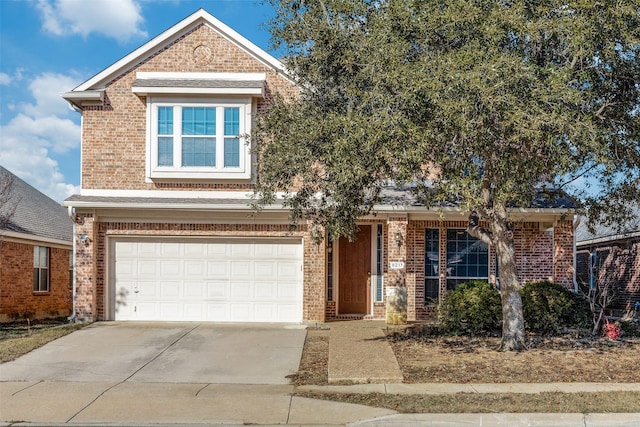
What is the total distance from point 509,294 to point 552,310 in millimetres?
2455

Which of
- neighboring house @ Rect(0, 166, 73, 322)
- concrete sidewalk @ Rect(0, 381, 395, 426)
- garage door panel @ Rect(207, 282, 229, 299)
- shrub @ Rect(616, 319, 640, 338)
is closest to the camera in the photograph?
concrete sidewalk @ Rect(0, 381, 395, 426)

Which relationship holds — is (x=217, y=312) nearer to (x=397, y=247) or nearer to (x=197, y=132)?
(x=197, y=132)

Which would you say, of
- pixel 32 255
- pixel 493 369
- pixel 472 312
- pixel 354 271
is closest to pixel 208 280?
pixel 354 271

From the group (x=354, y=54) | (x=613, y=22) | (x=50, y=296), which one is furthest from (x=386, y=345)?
(x=50, y=296)

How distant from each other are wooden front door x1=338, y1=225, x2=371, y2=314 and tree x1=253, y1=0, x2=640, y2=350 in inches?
202

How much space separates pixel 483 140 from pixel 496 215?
9.39ft

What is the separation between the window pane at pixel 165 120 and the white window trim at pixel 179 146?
0.10 meters

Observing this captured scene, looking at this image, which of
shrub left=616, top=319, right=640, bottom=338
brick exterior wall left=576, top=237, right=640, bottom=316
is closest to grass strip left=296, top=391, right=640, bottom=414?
shrub left=616, top=319, right=640, bottom=338


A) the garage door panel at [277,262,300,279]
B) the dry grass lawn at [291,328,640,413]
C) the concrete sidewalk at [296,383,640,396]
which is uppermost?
the garage door panel at [277,262,300,279]

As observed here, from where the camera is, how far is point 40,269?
67.2 feet

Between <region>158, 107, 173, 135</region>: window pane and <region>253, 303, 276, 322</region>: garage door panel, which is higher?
<region>158, 107, 173, 135</region>: window pane

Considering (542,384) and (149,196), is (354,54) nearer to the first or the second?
(542,384)

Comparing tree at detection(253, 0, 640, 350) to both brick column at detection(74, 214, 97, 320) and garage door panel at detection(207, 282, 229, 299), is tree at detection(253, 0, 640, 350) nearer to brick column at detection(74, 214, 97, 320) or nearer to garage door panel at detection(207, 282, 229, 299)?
garage door panel at detection(207, 282, 229, 299)

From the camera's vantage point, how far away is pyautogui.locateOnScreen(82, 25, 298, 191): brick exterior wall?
1592cm
